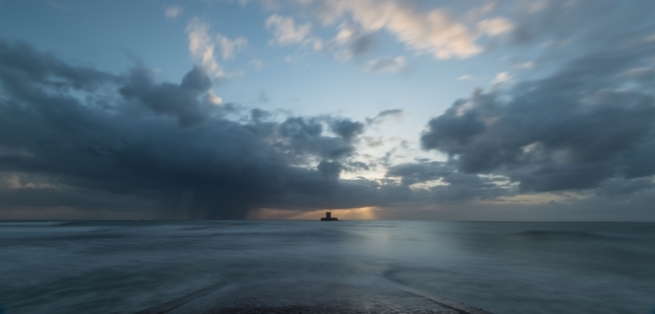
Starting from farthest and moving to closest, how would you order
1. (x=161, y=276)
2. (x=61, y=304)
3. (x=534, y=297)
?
(x=161, y=276) < (x=534, y=297) < (x=61, y=304)

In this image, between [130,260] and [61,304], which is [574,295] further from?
[130,260]

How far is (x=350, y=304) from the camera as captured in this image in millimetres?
9984

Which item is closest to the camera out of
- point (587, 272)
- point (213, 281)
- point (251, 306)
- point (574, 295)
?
point (251, 306)

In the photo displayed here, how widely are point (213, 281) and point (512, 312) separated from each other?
39.3 ft

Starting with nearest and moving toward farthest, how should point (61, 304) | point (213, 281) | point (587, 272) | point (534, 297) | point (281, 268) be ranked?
point (61, 304) → point (534, 297) → point (213, 281) → point (281, 268) → point (587, 272)

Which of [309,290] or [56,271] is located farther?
[56,271]

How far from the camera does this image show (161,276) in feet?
57.2

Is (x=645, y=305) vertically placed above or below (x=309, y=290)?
below

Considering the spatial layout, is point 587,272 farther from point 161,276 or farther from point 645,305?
point 161,276

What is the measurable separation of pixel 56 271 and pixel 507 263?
2891 cm

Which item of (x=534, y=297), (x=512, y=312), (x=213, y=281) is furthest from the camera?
(x=213, y=281)

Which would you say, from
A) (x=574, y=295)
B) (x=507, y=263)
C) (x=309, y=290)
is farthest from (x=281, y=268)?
(x=507, y=263)

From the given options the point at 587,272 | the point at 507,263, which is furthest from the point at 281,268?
the point at 587,272

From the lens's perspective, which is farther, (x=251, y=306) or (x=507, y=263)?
(x=507, y=263)
